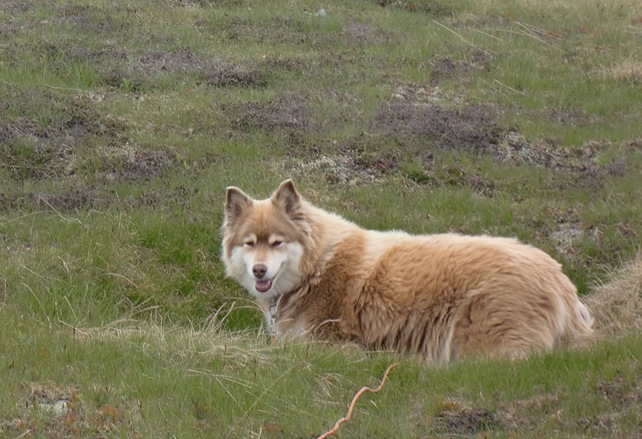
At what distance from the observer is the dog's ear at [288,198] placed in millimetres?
9477

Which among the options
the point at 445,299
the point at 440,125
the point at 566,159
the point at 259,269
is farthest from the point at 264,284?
the point at 566,159

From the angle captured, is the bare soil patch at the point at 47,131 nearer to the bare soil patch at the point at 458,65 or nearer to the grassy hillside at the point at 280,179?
the grassy hillside at the point at 280,179

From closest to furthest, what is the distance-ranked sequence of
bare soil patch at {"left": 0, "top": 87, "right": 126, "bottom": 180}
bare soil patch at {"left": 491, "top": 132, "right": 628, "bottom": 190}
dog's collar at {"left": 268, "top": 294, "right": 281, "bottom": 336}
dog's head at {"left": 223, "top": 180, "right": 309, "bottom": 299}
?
1. dog's head at {"left": 223, "top": 180, "right": 309, "bottom": 299}
2. dog's collar at {"left": 268, "top": 294, "right": 281, "bottom": 336}
3. bare soil patch at {"left": 0, "top": 87, "right": 126, "bottom": 180}
4. bare soil patch at {"left": 491, "top": 132, "right": 628, "bottom": 190}

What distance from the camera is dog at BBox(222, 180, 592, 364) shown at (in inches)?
331

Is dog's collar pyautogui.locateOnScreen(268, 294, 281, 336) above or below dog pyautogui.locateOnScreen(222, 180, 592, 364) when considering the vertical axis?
below

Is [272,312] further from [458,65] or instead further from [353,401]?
[458,65]

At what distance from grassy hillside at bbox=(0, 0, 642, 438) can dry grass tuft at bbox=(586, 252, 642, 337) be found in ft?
0.12

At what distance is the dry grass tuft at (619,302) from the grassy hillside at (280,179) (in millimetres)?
37

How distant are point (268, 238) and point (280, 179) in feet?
12.1

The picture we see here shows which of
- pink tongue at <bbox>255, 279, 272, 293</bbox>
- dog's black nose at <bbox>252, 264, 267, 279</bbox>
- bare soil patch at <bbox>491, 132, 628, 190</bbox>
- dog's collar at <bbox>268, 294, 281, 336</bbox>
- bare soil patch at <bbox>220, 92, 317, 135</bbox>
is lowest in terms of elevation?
dog's collar at <bbox>268, 294, 281, 336</bbox>

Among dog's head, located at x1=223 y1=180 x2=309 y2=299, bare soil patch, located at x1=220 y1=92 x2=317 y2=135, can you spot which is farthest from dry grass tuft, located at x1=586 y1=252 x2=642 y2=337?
bare soil patch, located at x1=220 y1=92 x2=317 y2=135

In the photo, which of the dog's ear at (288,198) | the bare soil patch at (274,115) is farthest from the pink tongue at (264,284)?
the bare soil patch at (274,115)

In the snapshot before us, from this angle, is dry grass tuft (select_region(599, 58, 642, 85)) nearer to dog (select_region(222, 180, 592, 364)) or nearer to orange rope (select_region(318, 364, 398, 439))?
dog (select_region(222, 180, 592, 364))

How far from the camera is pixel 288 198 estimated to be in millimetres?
9562
